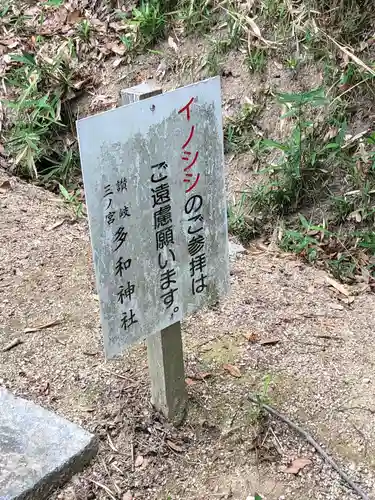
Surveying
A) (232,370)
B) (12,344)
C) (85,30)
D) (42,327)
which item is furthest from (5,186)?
(232,370)

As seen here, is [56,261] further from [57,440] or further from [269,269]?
[57,440]

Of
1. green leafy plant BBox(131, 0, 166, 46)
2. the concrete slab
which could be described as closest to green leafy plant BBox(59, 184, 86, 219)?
green leafy plant BBox(131, 0, 166, 46)

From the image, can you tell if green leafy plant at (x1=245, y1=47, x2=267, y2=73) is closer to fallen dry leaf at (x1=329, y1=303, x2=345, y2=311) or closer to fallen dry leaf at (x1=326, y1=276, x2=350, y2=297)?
fallen dry leaf at (x1=326, y1=276, x2=350, y2=297)

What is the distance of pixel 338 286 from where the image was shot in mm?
3875

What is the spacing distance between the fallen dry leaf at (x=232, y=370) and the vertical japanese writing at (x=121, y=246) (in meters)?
0.81

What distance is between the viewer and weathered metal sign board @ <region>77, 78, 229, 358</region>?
1.96m

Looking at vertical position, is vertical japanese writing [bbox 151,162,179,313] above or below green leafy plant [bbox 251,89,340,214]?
above

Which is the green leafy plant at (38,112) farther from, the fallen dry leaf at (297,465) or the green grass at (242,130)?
the fallen dry leaf at (297,465)

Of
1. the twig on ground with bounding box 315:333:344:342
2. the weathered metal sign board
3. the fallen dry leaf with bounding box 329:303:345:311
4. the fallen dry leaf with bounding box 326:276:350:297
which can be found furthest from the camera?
the fallen dry leaf with bounding box 326:276:350:297

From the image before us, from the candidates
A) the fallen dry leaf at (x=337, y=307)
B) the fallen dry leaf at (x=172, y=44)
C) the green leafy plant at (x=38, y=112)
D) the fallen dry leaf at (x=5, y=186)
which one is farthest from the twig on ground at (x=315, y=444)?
the fallen dry leaf at (x=172, y=44)

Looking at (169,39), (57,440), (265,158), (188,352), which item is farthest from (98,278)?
(169,39)

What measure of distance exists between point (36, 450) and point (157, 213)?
3.30 feet

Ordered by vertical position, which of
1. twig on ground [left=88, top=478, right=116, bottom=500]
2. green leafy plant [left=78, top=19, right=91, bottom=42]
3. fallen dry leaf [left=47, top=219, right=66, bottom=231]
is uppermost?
green leafy plant [left=78, top=19, right=91, bottom=42]

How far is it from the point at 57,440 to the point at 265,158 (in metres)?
3.21
